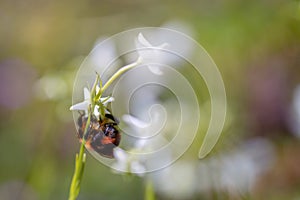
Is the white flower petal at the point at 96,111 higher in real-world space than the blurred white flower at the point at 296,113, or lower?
higher

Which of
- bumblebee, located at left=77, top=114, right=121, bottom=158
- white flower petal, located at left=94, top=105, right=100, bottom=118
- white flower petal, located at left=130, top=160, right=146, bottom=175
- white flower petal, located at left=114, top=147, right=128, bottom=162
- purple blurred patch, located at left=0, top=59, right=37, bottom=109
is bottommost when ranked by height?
purple blurred patch, located at left=0, top=59, right=37, bottom=109

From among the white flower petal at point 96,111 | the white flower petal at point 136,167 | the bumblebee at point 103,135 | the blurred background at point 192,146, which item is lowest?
the blurred background at point 192,146

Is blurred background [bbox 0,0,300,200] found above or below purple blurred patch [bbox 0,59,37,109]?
above

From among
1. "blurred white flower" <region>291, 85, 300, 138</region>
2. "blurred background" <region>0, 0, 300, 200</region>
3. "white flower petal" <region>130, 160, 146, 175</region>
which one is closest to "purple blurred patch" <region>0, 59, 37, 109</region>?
"blurred background" <region>0, 0, 300, 200</region>

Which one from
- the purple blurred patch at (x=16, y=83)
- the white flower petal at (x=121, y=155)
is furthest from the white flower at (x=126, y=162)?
the purple blurred patch at (x=16, y=83)

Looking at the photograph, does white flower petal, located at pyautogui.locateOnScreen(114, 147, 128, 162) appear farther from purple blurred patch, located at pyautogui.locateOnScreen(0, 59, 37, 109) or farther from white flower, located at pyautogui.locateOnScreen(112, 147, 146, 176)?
purple blurred patch, located at pyautogui.locateOnScreen(0, 59, 37, 109)

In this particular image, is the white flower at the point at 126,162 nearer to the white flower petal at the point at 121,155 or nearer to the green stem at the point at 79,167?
the white flower petal at the point at 121,155

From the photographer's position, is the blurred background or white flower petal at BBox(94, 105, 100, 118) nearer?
white flower petal at BBox(94, 105, 100, 118)
